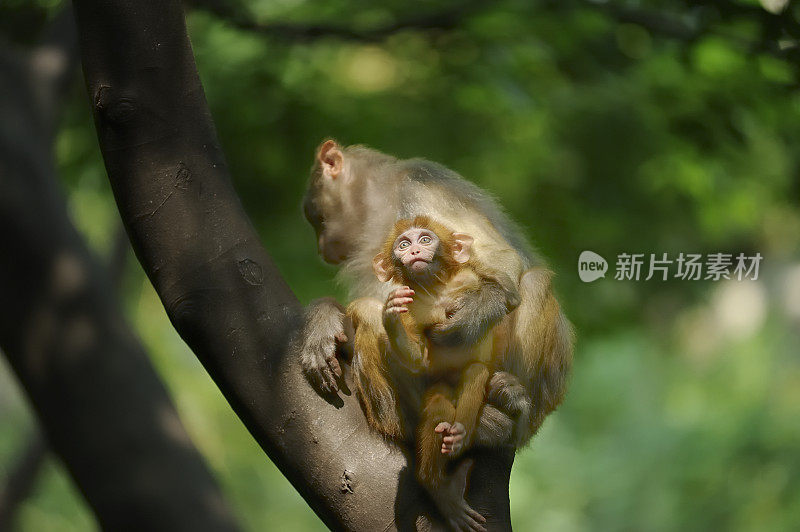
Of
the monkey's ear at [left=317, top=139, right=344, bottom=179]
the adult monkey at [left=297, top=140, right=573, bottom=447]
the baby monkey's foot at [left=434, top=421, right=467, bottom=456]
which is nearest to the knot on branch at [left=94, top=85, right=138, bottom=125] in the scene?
the adult monkey at [left=297, top=140, right=573, bottom=447]

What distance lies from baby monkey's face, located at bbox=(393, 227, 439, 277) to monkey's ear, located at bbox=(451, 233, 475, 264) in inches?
5.1

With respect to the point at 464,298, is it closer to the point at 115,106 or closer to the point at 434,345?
the point at 434,345

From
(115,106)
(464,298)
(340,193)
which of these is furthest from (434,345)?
(340,193)

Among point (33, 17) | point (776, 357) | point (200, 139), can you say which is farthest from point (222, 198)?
point (776, 357)

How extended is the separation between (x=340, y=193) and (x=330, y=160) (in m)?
0.20

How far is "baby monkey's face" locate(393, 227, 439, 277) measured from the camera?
3.25 m

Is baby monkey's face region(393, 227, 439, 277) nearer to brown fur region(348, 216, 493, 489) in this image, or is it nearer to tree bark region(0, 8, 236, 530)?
brown fur region(348, 216, 493, 489)

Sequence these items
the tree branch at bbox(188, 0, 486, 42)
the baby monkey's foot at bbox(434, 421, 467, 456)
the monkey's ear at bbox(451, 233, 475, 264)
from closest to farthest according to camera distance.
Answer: the baby monkey's foot at bbox(434, 421, 467, 456), the monkey's ear at bbox(451, 233, 475, 264), the tree branch at bbox(188, 0, 486, 42)

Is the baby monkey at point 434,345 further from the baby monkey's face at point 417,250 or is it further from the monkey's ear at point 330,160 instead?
the monkey's ear at point 330,160

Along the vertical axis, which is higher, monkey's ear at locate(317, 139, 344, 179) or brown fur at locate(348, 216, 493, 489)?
monkey's ear at locate(317, 139, 344, 179)

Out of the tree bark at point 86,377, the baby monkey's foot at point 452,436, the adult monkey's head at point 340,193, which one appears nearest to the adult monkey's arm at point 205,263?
the baby monkey's foot at point 452,436

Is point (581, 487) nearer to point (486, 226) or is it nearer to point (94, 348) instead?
point (94, 348)

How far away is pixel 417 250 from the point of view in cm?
328

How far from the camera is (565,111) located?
7.86 metres
